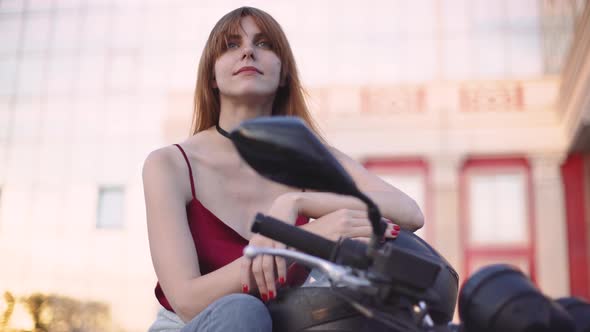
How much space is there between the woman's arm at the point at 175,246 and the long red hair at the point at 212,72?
284 millimetres

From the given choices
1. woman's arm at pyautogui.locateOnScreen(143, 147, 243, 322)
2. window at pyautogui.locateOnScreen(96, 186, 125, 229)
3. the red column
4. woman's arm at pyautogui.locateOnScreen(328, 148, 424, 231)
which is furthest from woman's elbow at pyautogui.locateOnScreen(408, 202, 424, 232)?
window at pyautogui.locateOnScreen(96, 186, 125, 229)

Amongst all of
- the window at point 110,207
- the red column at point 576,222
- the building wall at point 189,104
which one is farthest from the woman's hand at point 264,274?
the window at point 110,207

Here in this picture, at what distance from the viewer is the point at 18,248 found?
17891 millimetres

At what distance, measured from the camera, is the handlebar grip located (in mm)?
793

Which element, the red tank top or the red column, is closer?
the red tank top

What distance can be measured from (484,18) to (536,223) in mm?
4538

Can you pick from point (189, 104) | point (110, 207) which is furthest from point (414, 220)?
point (110, 207)

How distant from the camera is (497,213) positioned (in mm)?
15641

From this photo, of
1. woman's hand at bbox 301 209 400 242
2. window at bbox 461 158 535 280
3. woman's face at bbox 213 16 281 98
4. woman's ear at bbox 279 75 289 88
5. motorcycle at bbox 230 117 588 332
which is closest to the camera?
motorcycle at bbox 230 117 588 332

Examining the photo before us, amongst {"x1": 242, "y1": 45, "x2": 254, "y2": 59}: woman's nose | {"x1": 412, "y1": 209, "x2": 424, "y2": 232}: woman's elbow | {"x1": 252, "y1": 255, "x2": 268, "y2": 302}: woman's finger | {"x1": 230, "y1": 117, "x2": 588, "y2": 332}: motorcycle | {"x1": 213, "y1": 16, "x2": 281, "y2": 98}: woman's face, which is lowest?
{"x1": 412, "y1": 209, "x2": 424, "y2": 232}: woman's elbow

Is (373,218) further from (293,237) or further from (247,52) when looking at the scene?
(247,52)

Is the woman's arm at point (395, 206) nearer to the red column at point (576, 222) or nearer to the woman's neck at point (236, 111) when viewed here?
A: the woman's neck at point (236, 111)

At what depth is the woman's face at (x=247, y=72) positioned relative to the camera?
1553 mm

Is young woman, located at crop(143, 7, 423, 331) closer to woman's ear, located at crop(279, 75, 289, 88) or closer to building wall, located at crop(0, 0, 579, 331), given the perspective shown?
woman's ear, located at crop(279, 75, 289, 88)
